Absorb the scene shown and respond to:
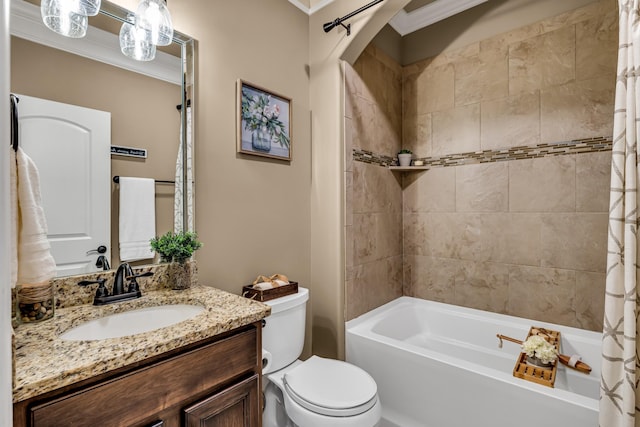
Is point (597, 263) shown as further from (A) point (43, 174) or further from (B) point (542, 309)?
(A) point (43, 174)

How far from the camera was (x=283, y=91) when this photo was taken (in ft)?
6.71

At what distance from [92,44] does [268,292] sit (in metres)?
1.32

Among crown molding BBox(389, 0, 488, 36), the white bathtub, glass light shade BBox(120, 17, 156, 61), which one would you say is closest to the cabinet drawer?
the white bathtub

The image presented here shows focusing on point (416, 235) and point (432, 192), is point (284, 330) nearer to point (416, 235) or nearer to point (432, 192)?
point (416, 235)

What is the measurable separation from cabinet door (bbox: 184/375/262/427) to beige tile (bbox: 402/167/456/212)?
6.36ft

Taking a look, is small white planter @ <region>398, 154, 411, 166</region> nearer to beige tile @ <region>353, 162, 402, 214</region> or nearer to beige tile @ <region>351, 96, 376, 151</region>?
beige tile @ <region>353, 162, 402, 214</region>

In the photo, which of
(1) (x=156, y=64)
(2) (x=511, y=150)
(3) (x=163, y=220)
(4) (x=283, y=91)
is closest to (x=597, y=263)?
(2) (x=511, y=150)

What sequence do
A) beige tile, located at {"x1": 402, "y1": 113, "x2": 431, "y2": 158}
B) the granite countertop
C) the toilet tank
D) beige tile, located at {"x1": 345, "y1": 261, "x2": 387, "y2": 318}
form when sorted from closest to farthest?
the granite countertop < the toilet tank < beige tile, located at {"x1": 345, "y1": 261, "x2": 387, "y2": 318} < beige tile, located at {"x1": 402, "y1": 113, "x2": 431, "y2": 158}

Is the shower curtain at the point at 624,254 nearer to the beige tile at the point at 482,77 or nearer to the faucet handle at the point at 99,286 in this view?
the beige tile at the point at 482,77

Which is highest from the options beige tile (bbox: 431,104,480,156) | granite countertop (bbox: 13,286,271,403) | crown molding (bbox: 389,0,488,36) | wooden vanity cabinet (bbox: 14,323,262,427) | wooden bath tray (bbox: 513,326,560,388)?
crown molding (bbox: 389,0,488,36)

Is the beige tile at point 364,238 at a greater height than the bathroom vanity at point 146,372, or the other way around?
the beige tile at point 364,238

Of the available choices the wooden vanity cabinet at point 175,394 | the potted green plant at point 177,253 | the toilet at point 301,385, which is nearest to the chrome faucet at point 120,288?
the potted green plant at point 177,253

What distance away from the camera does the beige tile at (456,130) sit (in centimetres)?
239

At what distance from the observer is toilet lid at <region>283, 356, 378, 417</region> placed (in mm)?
1386
